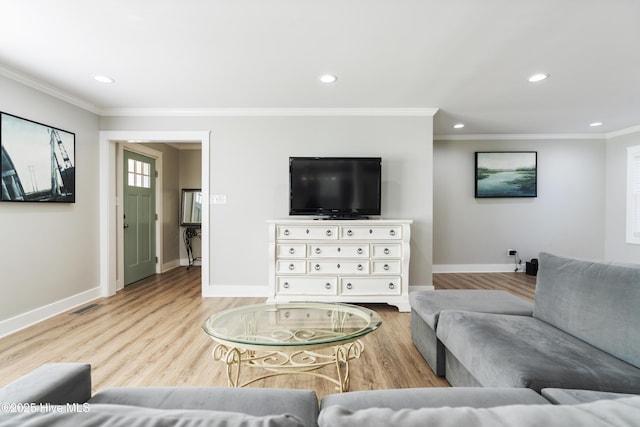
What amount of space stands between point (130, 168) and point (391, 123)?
3.78 metres

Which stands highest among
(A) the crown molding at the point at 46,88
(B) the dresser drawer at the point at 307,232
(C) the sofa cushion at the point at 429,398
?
(A) the crown molding at the point at 46,88

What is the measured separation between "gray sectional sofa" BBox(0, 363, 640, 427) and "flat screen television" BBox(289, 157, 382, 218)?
273 centimetres

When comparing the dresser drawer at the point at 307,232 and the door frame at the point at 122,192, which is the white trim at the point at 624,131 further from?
the door frame at the point at 122,192

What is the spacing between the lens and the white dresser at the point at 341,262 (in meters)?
3.40

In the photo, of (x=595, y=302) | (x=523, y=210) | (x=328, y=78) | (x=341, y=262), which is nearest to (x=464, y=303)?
(x=595, y=302)

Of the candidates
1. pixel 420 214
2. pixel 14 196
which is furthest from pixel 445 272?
pixel 14 196

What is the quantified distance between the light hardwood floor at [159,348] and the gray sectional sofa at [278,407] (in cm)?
105

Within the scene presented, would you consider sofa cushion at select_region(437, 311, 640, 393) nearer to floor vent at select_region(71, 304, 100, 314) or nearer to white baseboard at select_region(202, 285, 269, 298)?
white baseboard at select_region(202, 285, 269, 298)

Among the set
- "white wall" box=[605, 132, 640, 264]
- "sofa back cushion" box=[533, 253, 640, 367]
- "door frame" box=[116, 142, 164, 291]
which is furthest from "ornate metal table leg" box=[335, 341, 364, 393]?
"white wall" box=[605, 132, 640, 264]

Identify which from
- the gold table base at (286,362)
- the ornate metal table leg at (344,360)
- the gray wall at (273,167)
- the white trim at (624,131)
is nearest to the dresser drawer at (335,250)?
the gray wall at (273,167)

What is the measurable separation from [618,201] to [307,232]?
206 inches

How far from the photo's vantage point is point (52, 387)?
847mm

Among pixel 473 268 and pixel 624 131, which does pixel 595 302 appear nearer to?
pixel 473 268

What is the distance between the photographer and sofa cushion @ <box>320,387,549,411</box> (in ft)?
2.89
